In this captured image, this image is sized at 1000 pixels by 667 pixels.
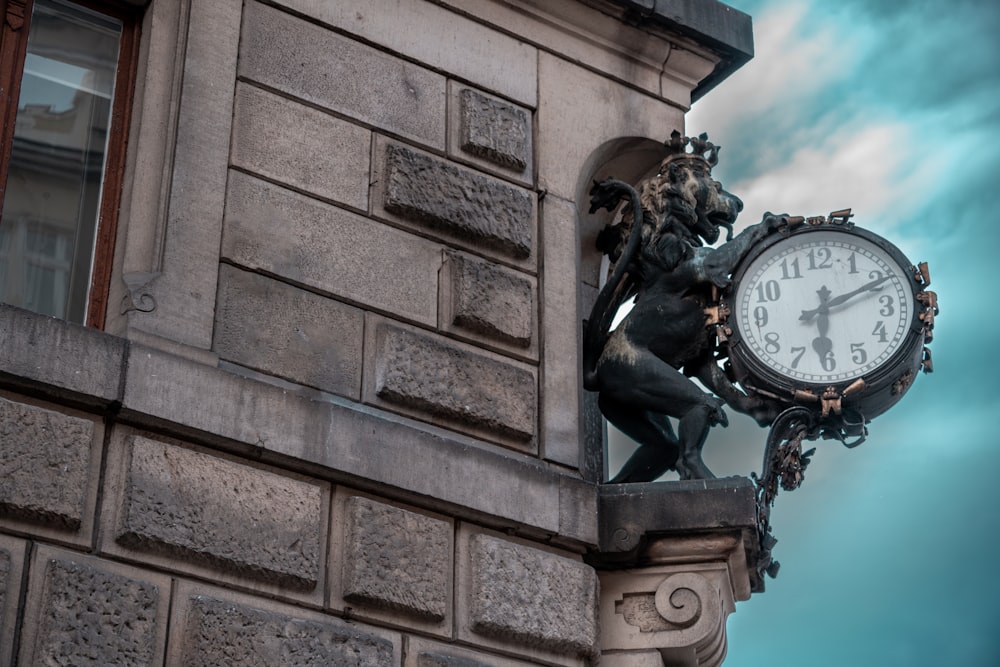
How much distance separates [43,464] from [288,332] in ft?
4.55

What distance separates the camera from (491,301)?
9078 mm

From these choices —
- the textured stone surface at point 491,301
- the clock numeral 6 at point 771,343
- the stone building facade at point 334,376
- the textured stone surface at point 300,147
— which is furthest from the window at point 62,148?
the clock numeral 6 at point 771,343

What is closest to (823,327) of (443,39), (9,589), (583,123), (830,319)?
(830,319)

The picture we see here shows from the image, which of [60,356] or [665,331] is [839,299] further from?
[60,356]

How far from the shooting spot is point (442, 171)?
9203 millimetres

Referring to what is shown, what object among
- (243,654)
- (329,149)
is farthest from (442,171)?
(243,654)

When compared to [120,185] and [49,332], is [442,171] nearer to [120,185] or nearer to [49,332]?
[120,185]

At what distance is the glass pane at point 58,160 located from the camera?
8.12 metres

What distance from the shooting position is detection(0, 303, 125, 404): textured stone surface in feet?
23.9

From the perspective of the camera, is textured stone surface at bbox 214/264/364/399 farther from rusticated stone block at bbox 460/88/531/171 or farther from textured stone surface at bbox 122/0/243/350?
rusticated stone block at bbox 460/88/531/171

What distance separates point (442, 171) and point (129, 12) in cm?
158

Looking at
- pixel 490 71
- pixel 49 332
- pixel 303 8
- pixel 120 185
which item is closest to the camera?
pixel 49 332

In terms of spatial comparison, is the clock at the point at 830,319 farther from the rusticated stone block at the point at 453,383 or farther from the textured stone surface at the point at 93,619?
the textured stone surface at the point at 93,619

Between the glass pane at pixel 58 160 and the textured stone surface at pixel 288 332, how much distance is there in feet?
2.01
